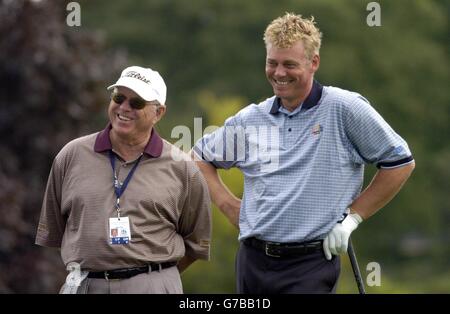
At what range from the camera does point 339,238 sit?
7.17 m

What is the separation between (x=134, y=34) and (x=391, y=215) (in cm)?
989

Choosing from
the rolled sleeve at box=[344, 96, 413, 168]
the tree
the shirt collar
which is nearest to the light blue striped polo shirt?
the rolled sleeve at box=[344, 96, 413, 168]

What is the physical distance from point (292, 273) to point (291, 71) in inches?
44.0

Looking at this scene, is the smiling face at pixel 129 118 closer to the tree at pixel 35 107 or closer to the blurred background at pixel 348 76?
the tree at pixel 35 107

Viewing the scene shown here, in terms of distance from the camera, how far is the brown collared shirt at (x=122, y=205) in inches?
267

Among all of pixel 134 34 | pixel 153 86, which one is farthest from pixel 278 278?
pixel 134 34

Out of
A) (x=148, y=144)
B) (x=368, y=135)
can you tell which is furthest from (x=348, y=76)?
(x=148, y=144)

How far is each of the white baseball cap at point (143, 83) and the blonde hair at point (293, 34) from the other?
0.72 m

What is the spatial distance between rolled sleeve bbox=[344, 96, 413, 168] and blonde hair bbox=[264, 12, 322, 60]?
398mm

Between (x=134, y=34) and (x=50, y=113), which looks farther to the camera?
(x=134, y=34)

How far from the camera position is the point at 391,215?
37781 mm

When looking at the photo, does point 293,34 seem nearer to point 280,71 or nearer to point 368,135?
point 280,71

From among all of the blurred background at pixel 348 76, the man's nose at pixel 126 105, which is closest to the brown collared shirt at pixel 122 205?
the man's nose at pixel 126 105
